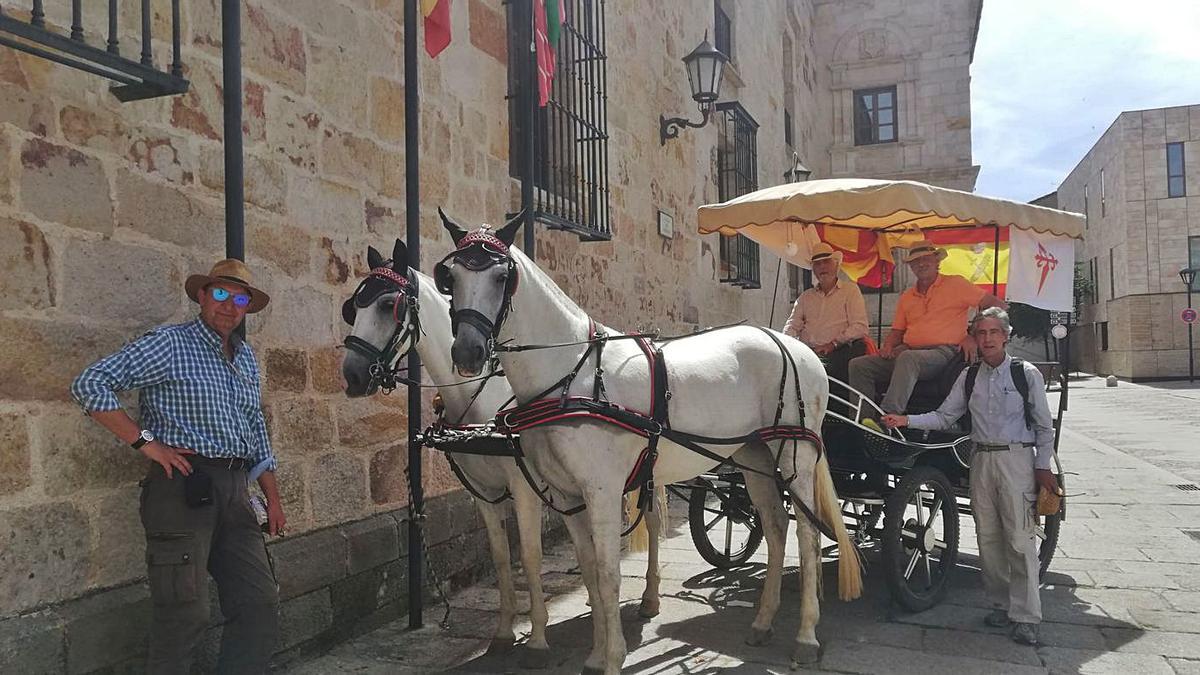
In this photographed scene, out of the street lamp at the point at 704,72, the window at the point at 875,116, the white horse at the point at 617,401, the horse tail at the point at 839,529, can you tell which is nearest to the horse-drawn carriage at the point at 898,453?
the horse tail at the point at 839,529

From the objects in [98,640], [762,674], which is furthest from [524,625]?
[98,640]

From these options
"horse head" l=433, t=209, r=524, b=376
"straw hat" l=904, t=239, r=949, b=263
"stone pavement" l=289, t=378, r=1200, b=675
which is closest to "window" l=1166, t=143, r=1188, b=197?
"stone pavement" l=289, t=378, r=1200, b=675

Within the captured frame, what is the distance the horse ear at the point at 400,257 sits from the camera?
3.72 m

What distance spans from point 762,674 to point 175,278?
10.2 feet

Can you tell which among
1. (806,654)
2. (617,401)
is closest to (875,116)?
(806,654)

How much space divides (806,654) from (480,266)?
241 cm

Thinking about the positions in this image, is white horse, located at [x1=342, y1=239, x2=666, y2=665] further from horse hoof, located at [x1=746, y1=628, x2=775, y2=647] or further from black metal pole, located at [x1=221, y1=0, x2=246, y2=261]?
horse hoof, located at [x1=746, y1=628, x2=775, y2=647]

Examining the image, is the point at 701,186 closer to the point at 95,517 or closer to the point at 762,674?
the point at 762,674

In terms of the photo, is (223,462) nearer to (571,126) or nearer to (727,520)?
(727,520)

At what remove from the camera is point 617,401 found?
11.8ft

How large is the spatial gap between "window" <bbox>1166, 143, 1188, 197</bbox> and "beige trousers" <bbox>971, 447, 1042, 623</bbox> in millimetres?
35643

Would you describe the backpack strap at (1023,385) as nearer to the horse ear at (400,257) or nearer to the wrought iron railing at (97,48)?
the horse ear at (400,257)

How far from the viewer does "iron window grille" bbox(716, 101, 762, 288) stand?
37.9ft

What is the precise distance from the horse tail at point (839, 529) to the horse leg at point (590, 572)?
130 cm
